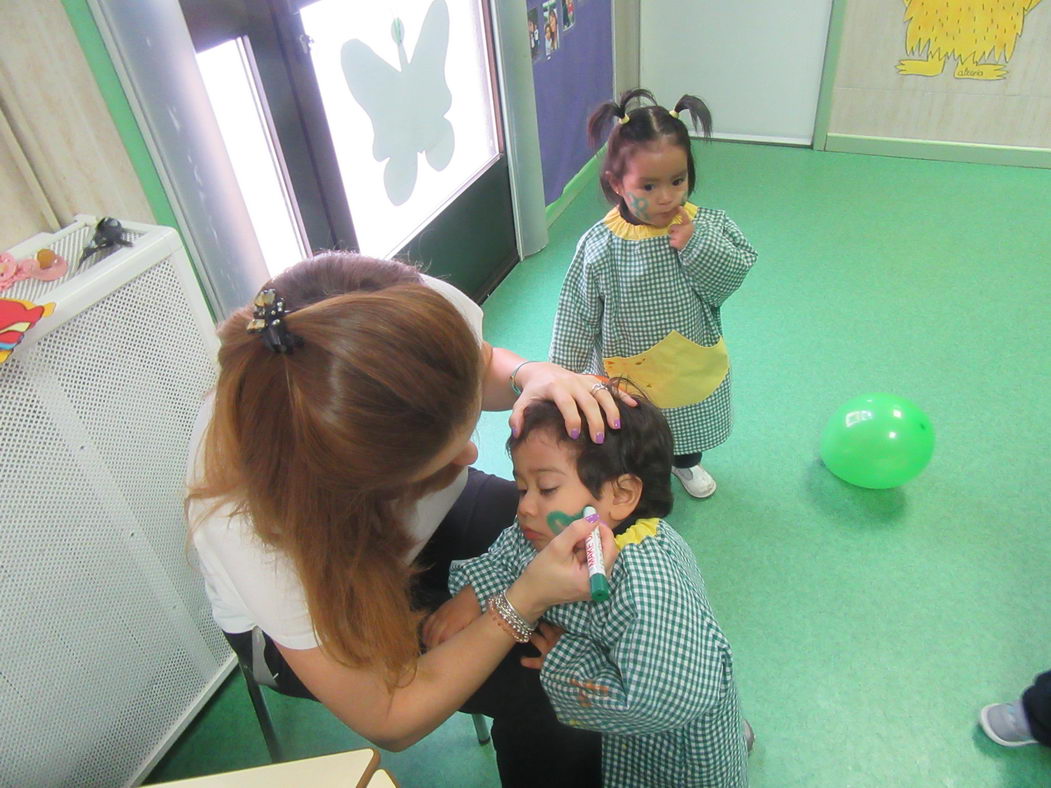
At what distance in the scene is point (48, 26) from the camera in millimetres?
1043

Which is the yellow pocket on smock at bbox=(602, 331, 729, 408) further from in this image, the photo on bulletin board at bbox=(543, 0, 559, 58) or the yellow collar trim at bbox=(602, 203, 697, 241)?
the photo on bulletin board at bbox=(543, 0, 559, 58)

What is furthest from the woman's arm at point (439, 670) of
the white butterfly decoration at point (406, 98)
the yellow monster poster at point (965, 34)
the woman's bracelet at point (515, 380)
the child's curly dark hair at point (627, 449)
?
the yellow monster poster at point (965, 34)

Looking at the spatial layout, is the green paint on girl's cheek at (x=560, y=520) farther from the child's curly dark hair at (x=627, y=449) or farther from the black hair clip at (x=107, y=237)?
the black hair clip at (x=107, y=237)

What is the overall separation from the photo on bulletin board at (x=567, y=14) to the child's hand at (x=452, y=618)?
252cm

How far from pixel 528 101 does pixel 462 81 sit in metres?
0.27

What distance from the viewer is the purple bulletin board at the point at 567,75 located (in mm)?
2729

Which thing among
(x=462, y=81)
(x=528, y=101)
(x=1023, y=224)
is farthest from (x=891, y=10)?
(x=462, y=81)

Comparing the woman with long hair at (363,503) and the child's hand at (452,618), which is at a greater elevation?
the woman with long hair at (363,503)

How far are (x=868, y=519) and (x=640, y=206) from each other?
92cm

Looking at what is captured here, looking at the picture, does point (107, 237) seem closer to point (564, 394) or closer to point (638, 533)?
point (564, 394)

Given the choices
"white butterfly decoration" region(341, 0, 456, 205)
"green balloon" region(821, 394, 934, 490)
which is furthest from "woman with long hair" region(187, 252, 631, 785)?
"white butterfly decoration" region(341, 0, 456, 205)

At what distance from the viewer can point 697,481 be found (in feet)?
5.87

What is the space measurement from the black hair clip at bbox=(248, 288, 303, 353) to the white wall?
10.6 ft

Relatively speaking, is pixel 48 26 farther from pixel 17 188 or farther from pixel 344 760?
pixel 344 760
